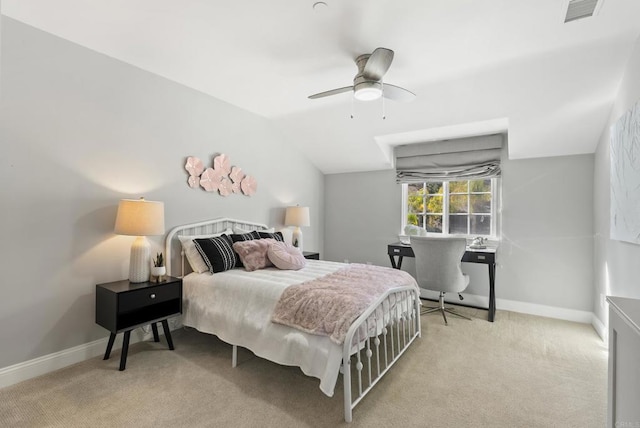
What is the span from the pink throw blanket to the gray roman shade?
7.76 feet

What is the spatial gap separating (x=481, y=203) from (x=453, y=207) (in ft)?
1.20

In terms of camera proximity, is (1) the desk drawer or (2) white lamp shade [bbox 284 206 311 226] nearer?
(1) the desk drawer

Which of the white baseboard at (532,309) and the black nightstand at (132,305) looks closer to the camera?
the black nightstand at (132,305)

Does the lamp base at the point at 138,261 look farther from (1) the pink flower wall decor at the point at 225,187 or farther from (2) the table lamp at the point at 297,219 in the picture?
(2) the table lamp at the point at 297,219

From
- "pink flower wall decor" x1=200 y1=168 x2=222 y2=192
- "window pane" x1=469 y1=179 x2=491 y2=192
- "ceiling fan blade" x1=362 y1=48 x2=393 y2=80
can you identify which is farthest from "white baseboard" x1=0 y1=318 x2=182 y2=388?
"window pane" x1=469 y1=179 x2=491 y2=192

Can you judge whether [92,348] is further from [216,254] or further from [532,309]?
[532,309]

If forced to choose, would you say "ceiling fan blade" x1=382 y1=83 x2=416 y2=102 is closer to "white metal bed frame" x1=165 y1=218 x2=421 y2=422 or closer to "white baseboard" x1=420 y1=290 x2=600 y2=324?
"white metal bed frame" x1=165 y1=218 x2=421 y2=422

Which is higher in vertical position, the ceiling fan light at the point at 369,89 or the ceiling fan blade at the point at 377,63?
the ceiling fan blade at the point at 377,63

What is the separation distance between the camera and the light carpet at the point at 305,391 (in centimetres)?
187

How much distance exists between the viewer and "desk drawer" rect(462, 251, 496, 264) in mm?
3588

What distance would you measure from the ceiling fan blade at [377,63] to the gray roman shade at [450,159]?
233 cm

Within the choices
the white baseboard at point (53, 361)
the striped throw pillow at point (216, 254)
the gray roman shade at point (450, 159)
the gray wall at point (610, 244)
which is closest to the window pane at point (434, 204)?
the gray roman shade at point (450, 159)

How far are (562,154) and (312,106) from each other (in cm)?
306

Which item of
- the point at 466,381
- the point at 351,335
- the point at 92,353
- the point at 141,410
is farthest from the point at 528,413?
the point at 92,353
